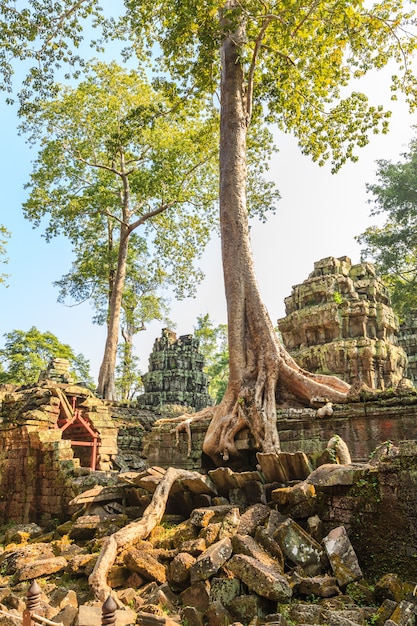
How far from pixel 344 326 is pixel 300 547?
11857mm

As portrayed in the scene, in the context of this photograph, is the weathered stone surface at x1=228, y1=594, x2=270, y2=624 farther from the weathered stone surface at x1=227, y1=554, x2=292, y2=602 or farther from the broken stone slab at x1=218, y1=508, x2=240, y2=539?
the broken stone slab at x1=218, y1=508, x2=240, y2=539

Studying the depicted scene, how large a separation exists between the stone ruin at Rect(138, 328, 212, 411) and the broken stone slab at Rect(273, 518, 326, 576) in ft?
69.0

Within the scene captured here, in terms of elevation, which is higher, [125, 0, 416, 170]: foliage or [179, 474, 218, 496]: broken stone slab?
[125, 0, 416, 170]: foliage

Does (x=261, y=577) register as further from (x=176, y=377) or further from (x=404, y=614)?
(x=176, y=377)

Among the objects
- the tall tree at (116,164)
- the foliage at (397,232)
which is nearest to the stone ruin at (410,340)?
the foliage at (397,232)

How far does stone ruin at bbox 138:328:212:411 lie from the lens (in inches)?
1005

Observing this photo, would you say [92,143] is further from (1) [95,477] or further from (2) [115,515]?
(2) [115,515]

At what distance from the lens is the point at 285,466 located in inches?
198

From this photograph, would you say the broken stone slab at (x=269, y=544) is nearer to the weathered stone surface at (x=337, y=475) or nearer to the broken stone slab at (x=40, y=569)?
the weathered stone surface at (x=337, y=475)

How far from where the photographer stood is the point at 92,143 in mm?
21984

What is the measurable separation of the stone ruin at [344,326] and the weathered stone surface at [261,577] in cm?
1046

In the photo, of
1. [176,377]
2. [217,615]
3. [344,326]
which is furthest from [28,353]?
[217,615]

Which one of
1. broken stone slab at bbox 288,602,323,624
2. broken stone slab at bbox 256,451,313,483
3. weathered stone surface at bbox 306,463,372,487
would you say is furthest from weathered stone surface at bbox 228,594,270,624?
broken stone slab at bbox 256,451,313,483

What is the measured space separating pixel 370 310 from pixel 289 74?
760 centimetres
